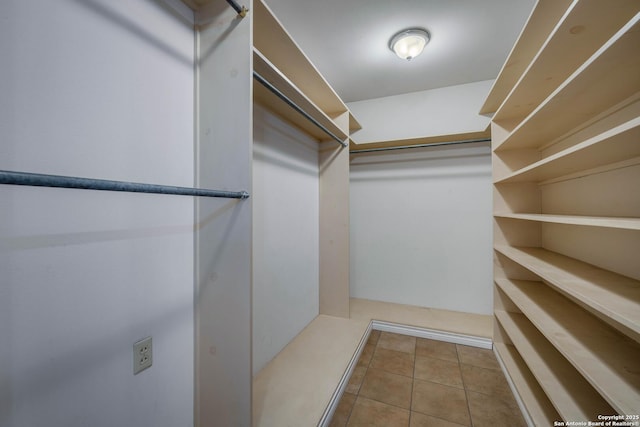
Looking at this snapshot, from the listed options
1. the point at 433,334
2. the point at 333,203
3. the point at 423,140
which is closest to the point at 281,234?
Answer: the point at 333,203

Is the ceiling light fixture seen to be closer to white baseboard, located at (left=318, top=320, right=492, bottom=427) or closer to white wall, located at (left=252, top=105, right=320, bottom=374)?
white wall, located at (left=252, top=105, right=320, bottom=374)

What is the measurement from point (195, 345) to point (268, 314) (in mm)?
645

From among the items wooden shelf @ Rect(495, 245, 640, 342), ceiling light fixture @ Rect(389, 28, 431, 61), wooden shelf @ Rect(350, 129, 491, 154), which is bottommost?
wooden shelf @ Rect(495, 245, 640, 342)

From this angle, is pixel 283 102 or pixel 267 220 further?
pixel 267 220

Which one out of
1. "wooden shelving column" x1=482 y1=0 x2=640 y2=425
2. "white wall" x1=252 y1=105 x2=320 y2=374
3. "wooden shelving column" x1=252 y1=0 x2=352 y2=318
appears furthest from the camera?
"wooden shelving column" x1=252 y1=0 x2=352 y2=318

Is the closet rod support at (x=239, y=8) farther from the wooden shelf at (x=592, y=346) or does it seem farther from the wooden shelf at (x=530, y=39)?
the wooden shelf at (x=592, y=346)

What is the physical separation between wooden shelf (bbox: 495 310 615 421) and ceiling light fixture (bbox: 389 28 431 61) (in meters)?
2.13

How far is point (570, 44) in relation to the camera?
1.04 meters

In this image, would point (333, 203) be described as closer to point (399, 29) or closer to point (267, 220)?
point (267, 220)

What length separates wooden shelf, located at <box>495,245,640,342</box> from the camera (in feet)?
2.51

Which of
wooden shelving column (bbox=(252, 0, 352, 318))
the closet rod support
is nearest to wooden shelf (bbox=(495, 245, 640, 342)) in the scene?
wooden shelving column (bbox=(252, 0, 352, 318))

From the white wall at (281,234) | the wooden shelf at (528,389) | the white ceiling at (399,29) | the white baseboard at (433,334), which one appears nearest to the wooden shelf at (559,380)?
the wooden shelf at (528,389)

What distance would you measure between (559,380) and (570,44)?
1597mm

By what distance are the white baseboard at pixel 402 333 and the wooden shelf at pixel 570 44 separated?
1.93 metres
